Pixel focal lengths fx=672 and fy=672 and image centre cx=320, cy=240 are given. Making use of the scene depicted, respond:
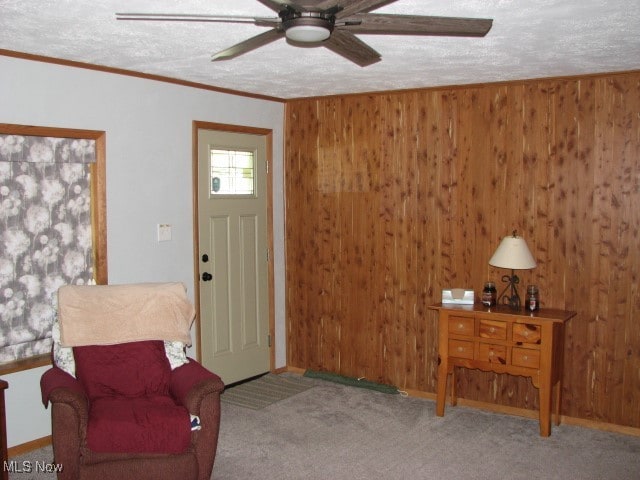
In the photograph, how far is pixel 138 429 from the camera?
3.19 meters

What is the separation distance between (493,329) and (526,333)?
21 cm

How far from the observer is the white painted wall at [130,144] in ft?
12.7

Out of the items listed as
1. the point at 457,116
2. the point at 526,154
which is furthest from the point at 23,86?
the point at 526,154

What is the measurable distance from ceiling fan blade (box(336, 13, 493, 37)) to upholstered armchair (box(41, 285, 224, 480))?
1.97 metres

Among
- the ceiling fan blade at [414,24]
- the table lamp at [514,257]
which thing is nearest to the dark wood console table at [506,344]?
the table lamp at [514,257]

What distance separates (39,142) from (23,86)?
33 centimetres

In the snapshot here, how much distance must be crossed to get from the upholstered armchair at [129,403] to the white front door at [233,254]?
112 centimetres

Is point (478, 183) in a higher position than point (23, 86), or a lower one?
lower

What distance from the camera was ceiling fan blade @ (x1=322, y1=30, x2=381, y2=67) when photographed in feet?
8.00

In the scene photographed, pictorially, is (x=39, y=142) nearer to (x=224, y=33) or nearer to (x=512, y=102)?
(x=224, y=33)

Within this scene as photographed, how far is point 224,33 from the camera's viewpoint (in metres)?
3.23

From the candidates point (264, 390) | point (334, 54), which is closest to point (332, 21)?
point (334, 54)

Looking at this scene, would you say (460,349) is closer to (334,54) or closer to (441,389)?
(441,389)

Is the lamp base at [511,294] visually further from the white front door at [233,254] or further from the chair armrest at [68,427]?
the chair armrest at [68,427]
